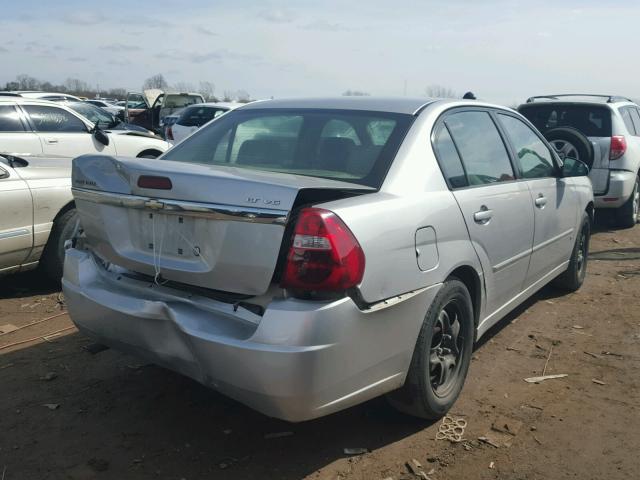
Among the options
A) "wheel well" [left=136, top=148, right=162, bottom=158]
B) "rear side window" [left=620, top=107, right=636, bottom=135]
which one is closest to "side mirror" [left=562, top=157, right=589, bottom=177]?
Answer: "rear side window" [left=620, top=107, right=636, bottom=135]

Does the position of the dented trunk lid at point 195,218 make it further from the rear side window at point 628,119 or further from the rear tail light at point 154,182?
the rear side window at point 628,119

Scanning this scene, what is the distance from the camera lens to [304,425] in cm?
336

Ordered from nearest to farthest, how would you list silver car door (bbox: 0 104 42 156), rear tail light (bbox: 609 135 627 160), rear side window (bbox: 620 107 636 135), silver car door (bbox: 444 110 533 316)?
silver car door (bbox: 444 110 533 316) → rear tail light (bbox: 609 135 627 160) → silver car door (bbox: 0 104 42 156) → rear side window (bbox: 620 107 636 135)

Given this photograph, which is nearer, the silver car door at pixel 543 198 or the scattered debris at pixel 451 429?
the scattered debris at pixel 451 429

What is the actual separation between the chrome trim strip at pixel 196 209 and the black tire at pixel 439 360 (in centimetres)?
97

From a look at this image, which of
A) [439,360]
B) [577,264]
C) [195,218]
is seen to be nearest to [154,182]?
[195,218]

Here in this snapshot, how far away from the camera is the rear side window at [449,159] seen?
11.2 ft

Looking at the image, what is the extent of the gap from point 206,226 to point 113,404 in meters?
1.42

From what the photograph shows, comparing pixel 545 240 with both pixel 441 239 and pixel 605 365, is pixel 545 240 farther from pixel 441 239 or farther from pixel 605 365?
pixel 441 239

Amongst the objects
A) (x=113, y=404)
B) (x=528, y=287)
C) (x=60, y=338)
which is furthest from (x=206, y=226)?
(x=528, y=287)

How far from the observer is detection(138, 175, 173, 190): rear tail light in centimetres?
283

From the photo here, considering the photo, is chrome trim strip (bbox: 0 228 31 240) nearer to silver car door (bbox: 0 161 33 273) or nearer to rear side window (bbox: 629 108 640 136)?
silver car door (bbox: 0 161 33 273)

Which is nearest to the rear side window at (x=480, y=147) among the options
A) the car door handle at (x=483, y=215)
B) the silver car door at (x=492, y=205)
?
the silver car door at (x=492, y=205)

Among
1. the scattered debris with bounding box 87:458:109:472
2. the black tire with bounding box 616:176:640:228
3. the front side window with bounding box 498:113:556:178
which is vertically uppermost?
the front side window with bounding box 498:113:556:178
